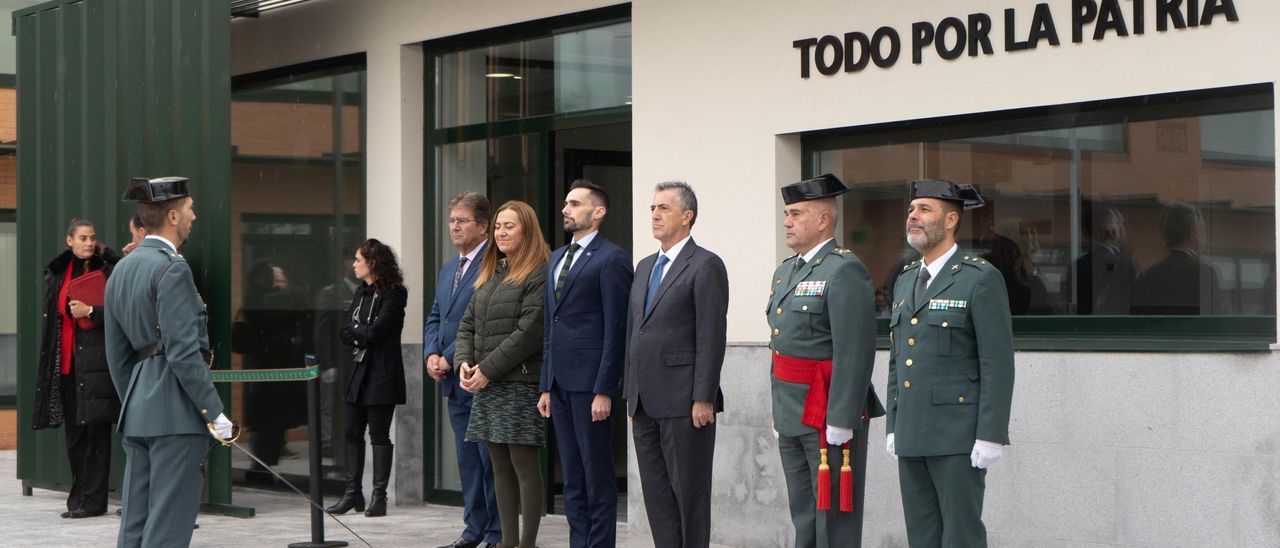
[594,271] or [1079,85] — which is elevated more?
[1079,85]

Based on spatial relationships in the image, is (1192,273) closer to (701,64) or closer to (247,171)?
(701,64)

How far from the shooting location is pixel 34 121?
11.8 meters

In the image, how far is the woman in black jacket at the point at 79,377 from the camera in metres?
10.3

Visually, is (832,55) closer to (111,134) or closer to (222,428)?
(222,428)

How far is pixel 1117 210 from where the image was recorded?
7582mm

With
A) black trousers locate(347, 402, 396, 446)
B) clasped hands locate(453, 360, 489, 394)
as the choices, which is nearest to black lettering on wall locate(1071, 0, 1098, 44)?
clasped hands locate(453, 360, 489, 394)

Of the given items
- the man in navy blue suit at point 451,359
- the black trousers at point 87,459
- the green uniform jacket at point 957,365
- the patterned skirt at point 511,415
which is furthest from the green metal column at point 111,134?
the green uniform jacket at point 957,365

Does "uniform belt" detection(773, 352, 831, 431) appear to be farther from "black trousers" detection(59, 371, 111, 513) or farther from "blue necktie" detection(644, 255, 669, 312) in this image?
"black trousers" detection(59, 371, 111, 513)

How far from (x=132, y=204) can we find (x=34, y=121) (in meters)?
1.51

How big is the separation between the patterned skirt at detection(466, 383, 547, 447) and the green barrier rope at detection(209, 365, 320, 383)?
1.12 metres

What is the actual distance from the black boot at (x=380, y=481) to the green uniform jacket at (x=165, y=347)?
154 inches

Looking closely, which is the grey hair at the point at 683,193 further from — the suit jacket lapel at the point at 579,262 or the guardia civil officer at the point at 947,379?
the guardia civil officer at the point at 947,379

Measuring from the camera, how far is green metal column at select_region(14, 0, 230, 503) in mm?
10289

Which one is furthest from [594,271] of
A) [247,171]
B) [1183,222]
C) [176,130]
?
[247,171]
